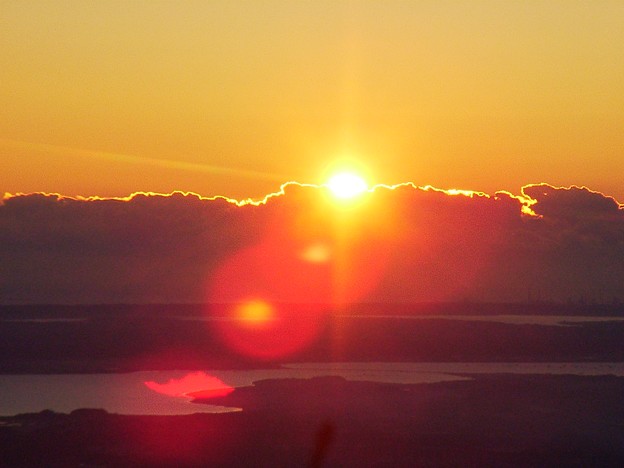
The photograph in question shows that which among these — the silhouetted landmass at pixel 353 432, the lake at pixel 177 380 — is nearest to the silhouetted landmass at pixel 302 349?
the lake at pixel 177 380

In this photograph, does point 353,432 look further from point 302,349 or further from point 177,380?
point 302,349

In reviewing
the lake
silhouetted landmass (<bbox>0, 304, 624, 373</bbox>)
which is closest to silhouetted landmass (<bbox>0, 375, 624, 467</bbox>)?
the lake

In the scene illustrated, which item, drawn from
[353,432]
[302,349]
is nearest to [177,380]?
[353,432]

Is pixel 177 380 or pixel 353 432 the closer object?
pixel 353 432

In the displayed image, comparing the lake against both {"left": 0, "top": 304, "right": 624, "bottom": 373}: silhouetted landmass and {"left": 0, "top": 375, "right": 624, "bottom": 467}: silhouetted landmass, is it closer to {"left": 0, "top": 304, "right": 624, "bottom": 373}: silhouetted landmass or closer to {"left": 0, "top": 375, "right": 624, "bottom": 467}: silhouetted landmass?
{"left": 0, "top": 375, "right": 624, "bottom": 467}: silhouetted landmass

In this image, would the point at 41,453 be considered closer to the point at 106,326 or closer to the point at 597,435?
the point at 597,435

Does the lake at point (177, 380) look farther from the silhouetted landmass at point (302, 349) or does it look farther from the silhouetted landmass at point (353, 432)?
the silhouetted landmass at point (302, 349)

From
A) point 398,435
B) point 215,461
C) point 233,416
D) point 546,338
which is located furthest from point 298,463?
point 546,338
